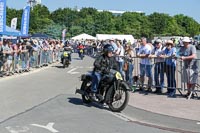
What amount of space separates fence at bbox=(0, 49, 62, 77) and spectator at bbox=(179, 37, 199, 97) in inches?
336

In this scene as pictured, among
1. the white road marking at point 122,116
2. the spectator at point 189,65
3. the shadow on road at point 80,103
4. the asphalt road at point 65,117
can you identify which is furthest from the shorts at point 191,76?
the white road marking at point 122,116

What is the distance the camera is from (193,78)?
12.7 m

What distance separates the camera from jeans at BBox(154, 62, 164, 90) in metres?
13.6

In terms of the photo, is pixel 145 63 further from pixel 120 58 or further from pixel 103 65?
pixel 103 65

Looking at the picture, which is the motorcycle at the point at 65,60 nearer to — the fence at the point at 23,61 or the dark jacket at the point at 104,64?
the fence at the point at 23,61

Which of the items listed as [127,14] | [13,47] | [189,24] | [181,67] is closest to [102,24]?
[127,14]

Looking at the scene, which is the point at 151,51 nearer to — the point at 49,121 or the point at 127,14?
the point at 49,121

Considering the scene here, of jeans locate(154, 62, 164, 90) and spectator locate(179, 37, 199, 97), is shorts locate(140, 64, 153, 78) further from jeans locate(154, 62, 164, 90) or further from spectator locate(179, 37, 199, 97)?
spectator locate(179, 37, 199, 97)

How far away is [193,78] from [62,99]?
3952 mm

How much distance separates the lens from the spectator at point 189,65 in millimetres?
12609

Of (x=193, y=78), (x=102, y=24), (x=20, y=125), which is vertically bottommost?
(x=20, y=125)

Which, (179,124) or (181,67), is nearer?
(179,124)

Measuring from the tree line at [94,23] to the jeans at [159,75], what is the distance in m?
81.6

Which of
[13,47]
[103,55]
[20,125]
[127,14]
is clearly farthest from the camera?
[127,14]
